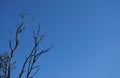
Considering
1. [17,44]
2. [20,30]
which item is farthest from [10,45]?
[20,30]

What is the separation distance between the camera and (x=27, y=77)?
10781mm

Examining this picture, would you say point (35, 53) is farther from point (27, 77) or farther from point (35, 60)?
point (27, 77)

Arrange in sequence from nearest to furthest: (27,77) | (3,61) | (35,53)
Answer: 1. (27,77)
2. (35,53)
3. (3,61)

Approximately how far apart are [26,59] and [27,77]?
1.16 meters

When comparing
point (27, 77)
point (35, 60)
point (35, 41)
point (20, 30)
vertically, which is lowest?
point (27, 77)

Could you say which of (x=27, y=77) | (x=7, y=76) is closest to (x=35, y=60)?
(x=27, y=77)

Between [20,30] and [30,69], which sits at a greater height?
[20,30]

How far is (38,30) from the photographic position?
11930 mm

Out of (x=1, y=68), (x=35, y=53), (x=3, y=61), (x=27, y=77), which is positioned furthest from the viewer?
(x=3, y=61)

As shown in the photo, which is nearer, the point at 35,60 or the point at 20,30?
the point at 35,60

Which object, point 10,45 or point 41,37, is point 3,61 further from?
point 41,37

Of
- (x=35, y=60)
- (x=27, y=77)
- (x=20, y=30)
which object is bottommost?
(x=27, y=77)

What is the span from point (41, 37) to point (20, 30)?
1673 millimetres

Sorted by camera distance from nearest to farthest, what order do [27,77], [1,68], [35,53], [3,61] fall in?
[27,77] → [35,53] → [1,68] → [3,61]
